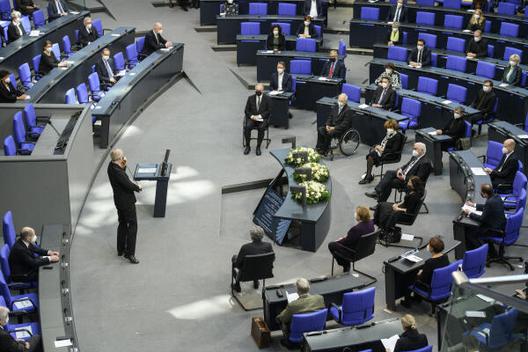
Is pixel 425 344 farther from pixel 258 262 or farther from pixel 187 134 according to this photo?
pixel 187 134

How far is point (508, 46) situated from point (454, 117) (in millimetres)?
5466

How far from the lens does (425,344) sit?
30.3 ft

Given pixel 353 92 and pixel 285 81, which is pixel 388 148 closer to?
pixel 353 92

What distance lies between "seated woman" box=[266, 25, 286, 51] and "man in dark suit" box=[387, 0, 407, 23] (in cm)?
343

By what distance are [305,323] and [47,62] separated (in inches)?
417

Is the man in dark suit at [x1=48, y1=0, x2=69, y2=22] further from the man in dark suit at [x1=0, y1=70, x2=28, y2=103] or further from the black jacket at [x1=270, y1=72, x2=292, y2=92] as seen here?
the black jacket at [x1=270, y1=72, x2=292, y2=92]

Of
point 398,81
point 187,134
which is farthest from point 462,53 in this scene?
point 187,134

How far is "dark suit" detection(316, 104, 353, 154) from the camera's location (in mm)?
16281

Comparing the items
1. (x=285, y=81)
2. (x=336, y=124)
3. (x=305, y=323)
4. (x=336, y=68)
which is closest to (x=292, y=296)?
(x=305, y=323)

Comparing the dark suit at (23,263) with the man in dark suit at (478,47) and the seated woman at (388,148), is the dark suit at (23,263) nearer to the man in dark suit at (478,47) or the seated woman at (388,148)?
the seated woman at (388,148)

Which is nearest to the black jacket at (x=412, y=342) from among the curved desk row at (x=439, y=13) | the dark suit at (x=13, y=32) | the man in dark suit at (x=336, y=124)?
the man in dark suit at (x=336, y=124)

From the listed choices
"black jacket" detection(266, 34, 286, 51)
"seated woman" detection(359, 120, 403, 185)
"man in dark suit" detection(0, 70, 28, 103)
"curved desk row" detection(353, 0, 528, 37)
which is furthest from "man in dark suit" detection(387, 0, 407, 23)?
"man in dark suit" detection(0, 70, 28, 103)

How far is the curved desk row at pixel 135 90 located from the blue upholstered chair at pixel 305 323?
293 inches

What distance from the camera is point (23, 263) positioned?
35.0 ft
